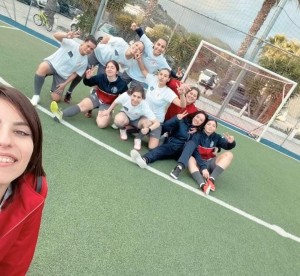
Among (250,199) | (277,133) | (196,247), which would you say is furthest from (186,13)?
Result: (196,247)

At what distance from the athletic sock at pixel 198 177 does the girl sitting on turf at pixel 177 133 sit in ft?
1.60

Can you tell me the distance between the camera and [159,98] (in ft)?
17.4

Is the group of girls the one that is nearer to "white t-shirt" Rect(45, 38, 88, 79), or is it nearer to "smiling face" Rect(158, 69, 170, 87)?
"smiling face" Rect(158, 69, 170, 87)

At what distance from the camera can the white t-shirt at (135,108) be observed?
16.5 feet

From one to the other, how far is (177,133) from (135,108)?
74cm

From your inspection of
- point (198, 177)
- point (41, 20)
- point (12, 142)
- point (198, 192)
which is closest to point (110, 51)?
point (198, 177)

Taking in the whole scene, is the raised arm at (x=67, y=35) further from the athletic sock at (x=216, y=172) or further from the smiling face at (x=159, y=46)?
the athletic sock at (x=216, y=172)

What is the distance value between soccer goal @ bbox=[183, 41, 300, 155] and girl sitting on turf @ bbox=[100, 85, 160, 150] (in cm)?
504

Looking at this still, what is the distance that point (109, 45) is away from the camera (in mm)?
5848

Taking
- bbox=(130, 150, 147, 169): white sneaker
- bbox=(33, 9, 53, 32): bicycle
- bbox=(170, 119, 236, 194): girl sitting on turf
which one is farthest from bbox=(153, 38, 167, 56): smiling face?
bbox=(33, 9, 53, 32): bicycle

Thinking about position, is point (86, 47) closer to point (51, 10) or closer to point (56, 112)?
point (56, 112)

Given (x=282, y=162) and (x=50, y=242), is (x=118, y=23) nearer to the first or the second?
(x=282, y=162)

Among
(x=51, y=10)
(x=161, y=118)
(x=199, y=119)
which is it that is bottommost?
(x=51, y=10)

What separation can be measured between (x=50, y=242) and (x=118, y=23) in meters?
10.1
